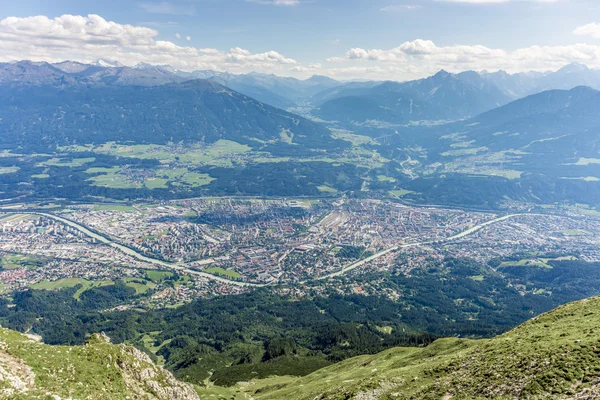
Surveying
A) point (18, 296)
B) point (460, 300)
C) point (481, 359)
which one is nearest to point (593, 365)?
point (481, 359)

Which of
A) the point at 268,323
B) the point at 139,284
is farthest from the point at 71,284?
the point at 268,323

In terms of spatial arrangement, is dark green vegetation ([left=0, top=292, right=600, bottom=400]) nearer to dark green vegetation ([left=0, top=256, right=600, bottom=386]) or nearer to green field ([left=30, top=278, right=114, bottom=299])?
dark green vegetation ([left=0, top=256, right=600, bottom=386])

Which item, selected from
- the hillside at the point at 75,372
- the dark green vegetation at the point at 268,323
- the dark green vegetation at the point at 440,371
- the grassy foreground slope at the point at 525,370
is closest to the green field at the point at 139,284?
the dark green vegetation at the point at 268,323

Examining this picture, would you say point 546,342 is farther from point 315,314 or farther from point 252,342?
point 315,314

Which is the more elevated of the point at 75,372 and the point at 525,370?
the point at 525,370

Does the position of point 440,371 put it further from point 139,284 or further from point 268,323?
point 139,284

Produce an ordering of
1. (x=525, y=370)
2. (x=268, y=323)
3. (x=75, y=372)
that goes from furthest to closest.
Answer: (x=268, y=323) < (x=75, y=372) < (x=525, y=370)
